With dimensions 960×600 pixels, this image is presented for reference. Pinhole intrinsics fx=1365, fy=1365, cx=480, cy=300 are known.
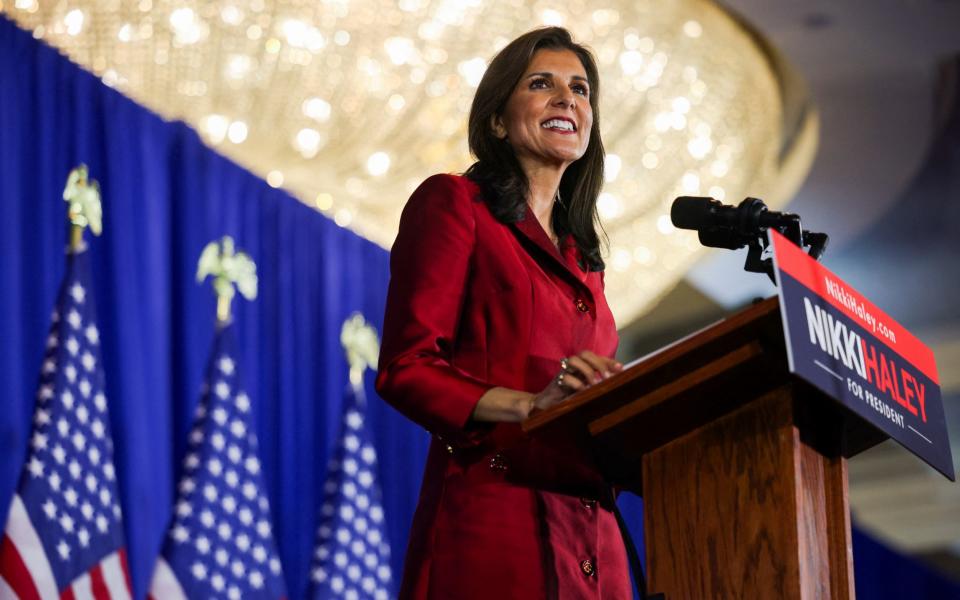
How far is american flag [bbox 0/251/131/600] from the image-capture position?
3.48m

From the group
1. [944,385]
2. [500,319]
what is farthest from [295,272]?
[944,385]

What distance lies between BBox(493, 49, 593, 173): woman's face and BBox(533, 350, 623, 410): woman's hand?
25.8 inches

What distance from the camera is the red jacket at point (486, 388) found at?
174 cm

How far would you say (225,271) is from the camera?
4.38m

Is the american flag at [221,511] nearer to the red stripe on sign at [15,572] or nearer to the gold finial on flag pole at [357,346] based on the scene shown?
the red stripe on sign at [15,572]

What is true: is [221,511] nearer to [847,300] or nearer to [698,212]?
[698,212]

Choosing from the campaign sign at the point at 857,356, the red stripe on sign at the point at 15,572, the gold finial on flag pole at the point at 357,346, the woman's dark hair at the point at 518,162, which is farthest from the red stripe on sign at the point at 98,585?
the campaign sign at the point at 857,356

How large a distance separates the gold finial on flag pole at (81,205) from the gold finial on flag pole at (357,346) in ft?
4.01

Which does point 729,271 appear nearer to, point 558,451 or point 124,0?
point 124,0

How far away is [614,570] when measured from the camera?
1.81 m

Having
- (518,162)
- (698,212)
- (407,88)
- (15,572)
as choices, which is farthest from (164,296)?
(698,212)

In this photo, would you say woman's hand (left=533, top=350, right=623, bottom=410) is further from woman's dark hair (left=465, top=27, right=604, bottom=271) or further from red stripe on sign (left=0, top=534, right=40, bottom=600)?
red stripe on sign (left=0, top=534, right=40, bottom=600)

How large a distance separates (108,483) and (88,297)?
20.3 inches

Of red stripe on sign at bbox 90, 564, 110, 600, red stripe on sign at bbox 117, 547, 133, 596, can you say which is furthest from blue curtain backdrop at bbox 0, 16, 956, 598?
red stripe on sign at bbox 90, 564, 110, 600
